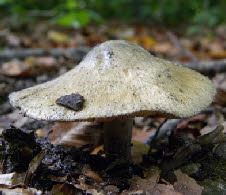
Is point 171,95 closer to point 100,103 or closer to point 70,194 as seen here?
point 100,103

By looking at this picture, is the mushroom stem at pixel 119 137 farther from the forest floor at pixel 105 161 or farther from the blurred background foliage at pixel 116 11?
the blurred background foliage at pixel 116 11

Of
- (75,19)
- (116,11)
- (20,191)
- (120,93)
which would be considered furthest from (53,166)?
(116,11)

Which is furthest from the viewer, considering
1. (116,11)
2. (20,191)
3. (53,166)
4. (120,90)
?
(116,11)

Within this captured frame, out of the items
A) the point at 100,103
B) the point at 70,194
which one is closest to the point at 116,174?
the point at 70,194

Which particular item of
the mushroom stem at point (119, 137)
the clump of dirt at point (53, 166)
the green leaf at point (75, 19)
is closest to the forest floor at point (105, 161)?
the clump of dirt at point (53, 166)

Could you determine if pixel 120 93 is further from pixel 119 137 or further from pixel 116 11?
pixel 116 11

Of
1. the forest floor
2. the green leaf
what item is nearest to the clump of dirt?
the forest floor

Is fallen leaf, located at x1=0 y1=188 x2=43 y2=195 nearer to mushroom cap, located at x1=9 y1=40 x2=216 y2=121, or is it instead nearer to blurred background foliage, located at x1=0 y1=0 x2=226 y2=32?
mushroom cap, located at x1=9 y1=40 x2=216 y2=121
